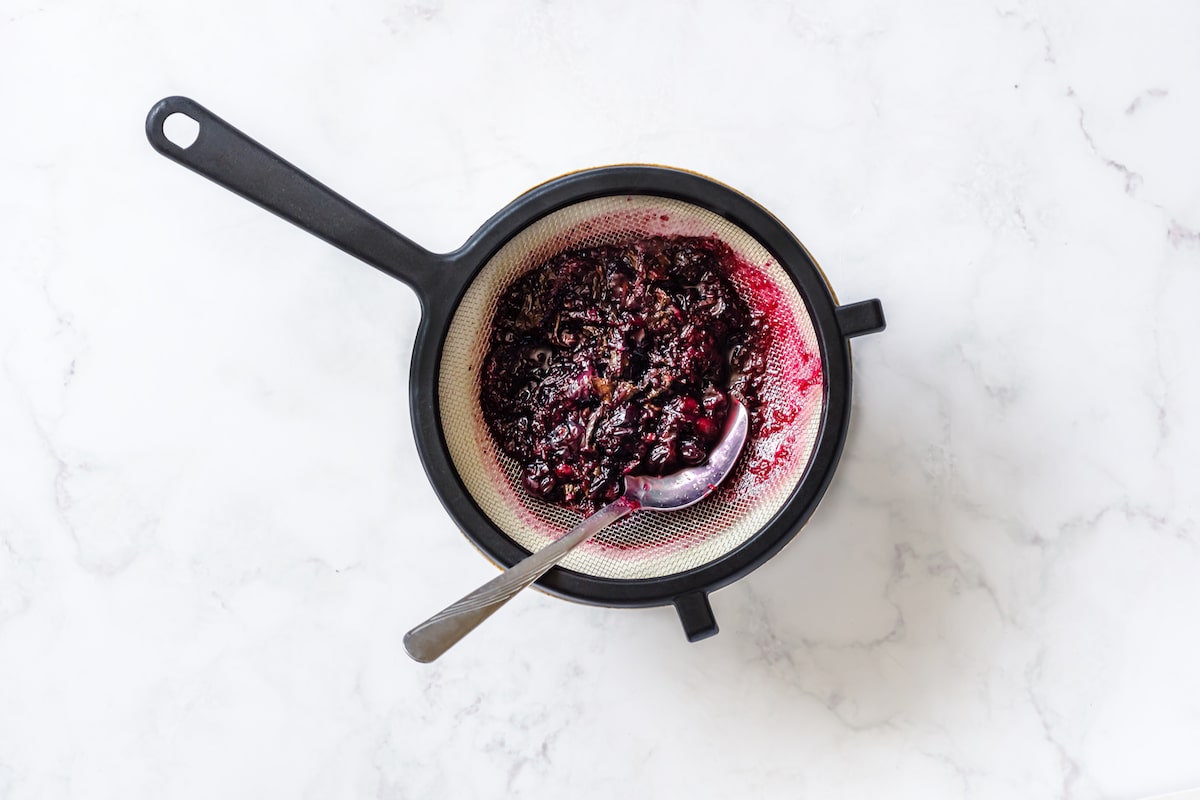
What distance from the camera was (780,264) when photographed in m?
1.31

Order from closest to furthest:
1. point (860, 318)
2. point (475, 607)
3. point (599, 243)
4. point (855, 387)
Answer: point (475, 607) → point (860, 318) → point (599, 243) → point (855, 387)

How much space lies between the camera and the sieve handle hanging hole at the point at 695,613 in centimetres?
126

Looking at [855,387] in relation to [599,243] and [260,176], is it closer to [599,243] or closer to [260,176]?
[599,243]

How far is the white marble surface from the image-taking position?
1597 millimetres

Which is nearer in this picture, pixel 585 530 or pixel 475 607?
pixel 475 607

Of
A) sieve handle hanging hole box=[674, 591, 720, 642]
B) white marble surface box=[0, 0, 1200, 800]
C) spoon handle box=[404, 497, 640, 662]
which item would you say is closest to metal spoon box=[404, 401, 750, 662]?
spoon handle box=[404, 497, 640, 662]

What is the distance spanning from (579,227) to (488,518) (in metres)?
0.44

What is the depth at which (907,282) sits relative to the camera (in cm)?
159

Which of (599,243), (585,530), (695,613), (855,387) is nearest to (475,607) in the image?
(585,530)

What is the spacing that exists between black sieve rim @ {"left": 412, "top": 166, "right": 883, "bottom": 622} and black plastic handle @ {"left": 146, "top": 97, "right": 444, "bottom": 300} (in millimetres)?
144

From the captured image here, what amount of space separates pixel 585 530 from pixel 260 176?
0.62 m

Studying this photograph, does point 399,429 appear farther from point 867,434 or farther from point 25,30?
point 25,30

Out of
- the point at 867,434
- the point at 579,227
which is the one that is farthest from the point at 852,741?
the point at 579,227

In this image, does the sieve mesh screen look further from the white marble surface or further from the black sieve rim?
the white marble surface
